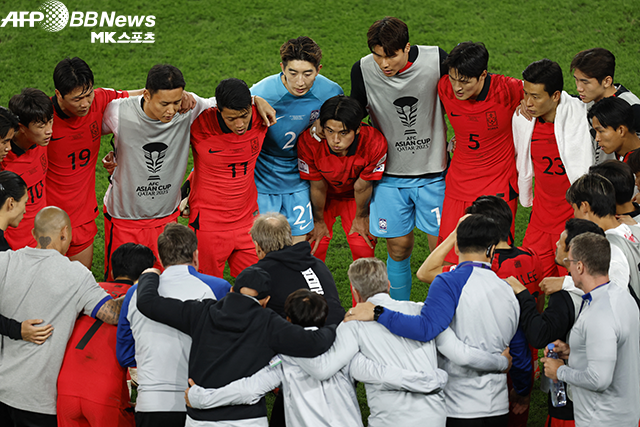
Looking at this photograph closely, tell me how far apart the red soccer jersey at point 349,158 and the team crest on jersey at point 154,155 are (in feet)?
3.73

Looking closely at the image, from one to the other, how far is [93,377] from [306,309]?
54.3 inches

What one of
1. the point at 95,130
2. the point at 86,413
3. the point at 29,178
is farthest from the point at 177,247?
the point at 95,130

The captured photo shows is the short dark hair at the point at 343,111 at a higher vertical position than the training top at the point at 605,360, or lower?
higher

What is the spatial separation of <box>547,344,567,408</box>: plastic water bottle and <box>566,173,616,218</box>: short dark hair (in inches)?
35.9

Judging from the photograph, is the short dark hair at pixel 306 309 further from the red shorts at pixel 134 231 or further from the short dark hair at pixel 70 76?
the short dark hair at pixel 70 76

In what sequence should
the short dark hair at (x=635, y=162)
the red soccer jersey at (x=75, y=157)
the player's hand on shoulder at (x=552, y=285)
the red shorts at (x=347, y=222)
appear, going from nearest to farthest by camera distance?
the player's hand on shoulder at (x=552, y=285), the short dark hair at (x=635, y=162), the red soccer jersey at (x=75, y=157), the red shorts at (x=347, y=222)

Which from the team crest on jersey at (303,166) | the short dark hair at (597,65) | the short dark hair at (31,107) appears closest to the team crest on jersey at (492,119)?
the short dark hair at (597,65)

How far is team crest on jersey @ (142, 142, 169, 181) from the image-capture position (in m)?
5.32

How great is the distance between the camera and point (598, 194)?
13.6 feet

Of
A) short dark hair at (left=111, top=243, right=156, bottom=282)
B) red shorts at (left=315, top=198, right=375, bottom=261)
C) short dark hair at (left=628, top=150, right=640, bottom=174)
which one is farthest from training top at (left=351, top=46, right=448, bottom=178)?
short dark hair at (left=111, top=243, right=156, bottom=282)

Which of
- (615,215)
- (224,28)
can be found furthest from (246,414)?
(224,28)

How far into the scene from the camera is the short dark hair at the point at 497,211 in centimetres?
418

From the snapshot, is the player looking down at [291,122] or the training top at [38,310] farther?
the player looking down at [291,122]

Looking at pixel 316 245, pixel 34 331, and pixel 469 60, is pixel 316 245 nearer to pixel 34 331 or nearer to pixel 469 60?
pixel 469 60
